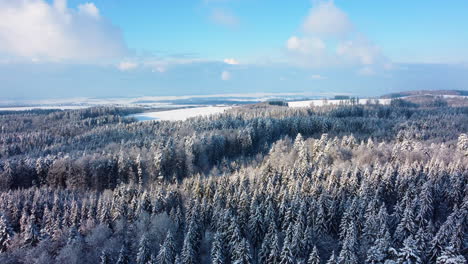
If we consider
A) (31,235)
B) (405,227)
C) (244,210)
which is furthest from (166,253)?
(405,227)

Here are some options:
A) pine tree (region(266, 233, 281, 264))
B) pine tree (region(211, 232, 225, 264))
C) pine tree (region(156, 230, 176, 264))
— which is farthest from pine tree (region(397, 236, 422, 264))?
pine tree (region(156, 230, 176, 264))

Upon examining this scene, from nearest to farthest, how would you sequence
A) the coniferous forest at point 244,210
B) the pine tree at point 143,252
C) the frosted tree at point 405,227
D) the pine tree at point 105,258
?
the coniferous forest at point 244,210 → the pine tree at point 143,252 → the frosted tree at point 405,227 → the pine tree at point 105,258

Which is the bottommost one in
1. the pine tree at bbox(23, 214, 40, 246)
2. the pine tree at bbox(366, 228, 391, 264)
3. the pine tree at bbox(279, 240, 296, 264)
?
the pine tree at bbox(23, 214, 40, 246)

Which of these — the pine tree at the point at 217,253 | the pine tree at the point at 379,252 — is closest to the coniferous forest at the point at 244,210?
the pine tree at the point at 379,252

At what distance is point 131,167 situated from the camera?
268 feet

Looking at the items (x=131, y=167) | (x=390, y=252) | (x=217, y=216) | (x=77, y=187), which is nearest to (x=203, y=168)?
(x=131, y=167)

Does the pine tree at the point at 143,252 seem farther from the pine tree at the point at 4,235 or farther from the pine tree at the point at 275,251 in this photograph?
the pine tree at the point at 4,235

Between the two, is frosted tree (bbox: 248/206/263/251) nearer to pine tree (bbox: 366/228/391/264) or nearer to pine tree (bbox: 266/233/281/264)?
pine tree (bbox: 266/233/281/264)

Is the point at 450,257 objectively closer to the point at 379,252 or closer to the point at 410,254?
the point at 410,254

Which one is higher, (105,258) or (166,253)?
(166,253)

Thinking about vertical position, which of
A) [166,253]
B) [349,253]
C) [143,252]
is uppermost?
[349,253]

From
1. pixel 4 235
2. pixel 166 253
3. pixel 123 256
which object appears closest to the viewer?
pixel 166 253

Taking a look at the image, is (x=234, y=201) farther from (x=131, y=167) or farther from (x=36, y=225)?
(x=131, y=167)

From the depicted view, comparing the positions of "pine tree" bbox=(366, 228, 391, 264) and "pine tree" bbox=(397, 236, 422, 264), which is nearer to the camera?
"pine tree" bbox=(397, 236, 422, 264)
